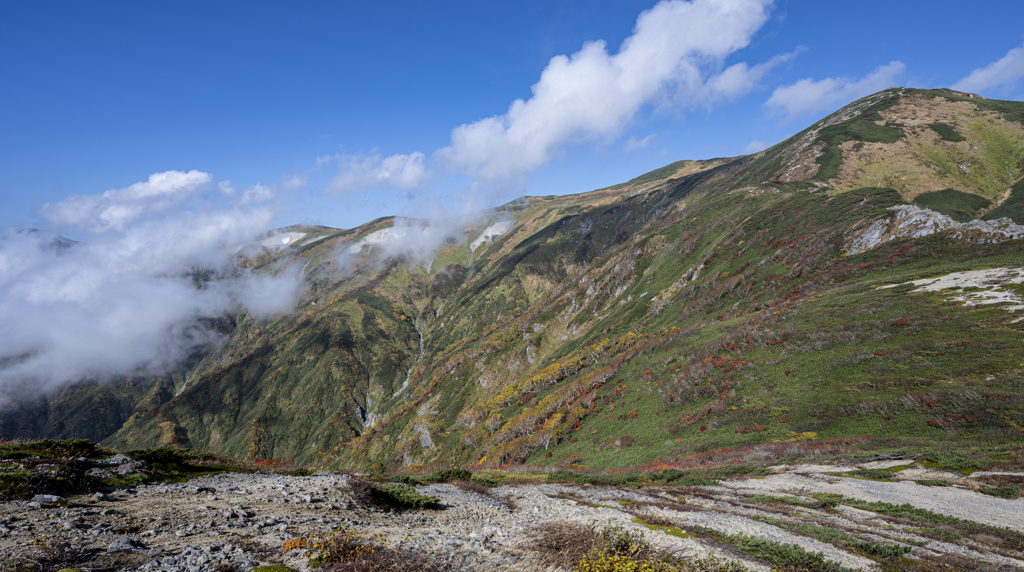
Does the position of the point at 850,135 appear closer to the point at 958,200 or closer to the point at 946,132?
the point at 946,132

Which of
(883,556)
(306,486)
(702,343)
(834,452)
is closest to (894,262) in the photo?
(702,343)

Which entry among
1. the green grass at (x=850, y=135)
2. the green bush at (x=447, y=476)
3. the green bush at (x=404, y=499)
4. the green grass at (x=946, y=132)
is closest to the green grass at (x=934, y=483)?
the green bush at (x=404, y=499)

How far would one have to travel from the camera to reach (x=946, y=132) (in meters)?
149

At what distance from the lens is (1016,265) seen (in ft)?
151

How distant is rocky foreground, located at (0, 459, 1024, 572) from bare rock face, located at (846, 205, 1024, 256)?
6164 cm

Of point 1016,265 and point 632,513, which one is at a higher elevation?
point 1016,265

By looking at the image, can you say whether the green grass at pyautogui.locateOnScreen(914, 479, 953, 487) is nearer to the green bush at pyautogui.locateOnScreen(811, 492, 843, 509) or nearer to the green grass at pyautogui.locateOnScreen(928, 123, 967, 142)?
the green bush at pyautogui.locateOnScreen(811, 492, 843, 509)

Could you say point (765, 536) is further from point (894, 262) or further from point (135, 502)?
point (894, 262)

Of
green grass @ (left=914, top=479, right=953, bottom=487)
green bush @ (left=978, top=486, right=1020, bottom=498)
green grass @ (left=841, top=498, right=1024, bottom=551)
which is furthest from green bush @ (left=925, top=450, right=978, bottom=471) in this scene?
green grass @ (left=841, top=498, right=1024, bottom=551)

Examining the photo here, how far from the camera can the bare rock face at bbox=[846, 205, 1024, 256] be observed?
190 ft

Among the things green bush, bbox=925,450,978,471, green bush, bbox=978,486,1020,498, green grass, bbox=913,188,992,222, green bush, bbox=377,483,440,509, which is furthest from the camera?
green grass, bbox=913,188,992,222

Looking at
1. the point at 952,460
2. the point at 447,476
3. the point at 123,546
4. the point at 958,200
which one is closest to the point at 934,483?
the point at 952,460

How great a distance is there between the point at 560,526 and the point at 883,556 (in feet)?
42.5

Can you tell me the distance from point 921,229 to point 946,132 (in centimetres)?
14275
